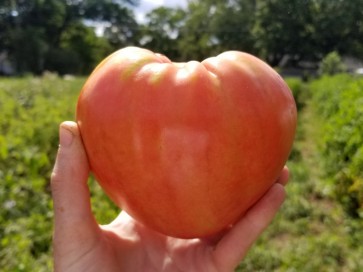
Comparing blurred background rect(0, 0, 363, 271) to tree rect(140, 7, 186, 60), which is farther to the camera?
tree rect(140, 7, 186, 60)

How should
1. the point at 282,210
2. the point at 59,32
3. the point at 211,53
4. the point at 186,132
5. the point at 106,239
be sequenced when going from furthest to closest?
the point at 59,32, the point at 211,53, the point at 282,210, the point at 106,239, the point at 186,132

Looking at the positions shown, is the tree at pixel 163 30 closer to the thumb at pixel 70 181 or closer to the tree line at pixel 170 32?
the tree line at pixel 170 32

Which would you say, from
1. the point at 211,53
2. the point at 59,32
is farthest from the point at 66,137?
the point at 59,32

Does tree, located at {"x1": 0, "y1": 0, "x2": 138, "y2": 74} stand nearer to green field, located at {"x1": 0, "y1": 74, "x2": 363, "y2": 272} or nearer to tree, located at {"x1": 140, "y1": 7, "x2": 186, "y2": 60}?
tree, located at {"x1": 140, "y1": 7, "x2": 186, "y2": 60}

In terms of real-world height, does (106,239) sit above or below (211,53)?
above

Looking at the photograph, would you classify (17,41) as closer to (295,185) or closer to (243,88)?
(295,185)

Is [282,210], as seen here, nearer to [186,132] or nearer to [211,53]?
[186,132]

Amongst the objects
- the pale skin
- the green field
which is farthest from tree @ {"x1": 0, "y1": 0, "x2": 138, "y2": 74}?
the pale skin
